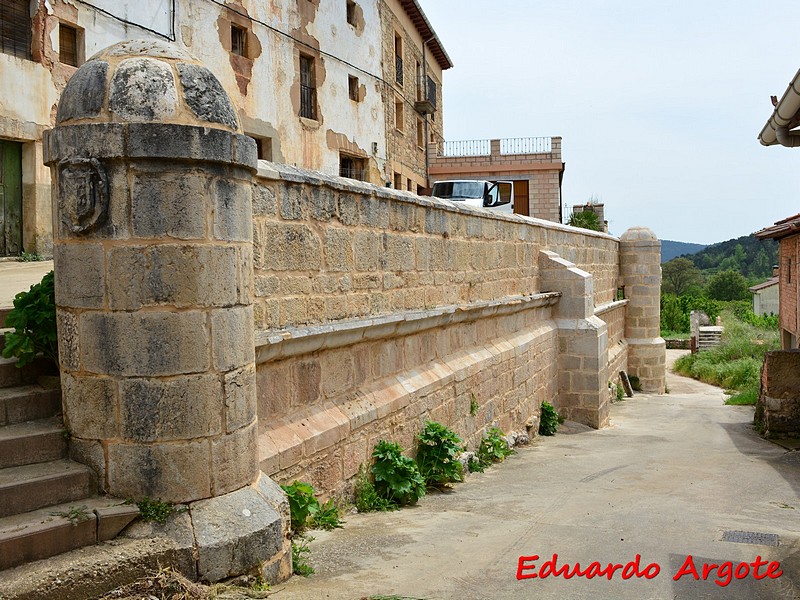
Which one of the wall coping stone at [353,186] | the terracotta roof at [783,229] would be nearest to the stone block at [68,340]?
the wall coping stone at [353,186]

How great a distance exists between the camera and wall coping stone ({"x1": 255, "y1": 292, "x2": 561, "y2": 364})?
472 cm

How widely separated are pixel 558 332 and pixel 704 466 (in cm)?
336

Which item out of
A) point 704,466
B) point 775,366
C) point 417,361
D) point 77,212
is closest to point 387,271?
point 417,361

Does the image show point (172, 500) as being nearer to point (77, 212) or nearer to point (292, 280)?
point (77, 212)

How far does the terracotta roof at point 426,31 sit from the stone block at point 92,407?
2457cm

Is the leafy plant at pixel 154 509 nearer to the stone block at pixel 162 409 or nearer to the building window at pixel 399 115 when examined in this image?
the stone block at pixel 162 409

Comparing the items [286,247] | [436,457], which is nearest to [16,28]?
[286,247]

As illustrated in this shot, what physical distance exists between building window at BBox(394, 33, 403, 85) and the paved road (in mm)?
18772

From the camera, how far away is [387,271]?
20.7ft

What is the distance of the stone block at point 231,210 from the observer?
3.82m

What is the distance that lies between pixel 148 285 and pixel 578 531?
322 centimetres

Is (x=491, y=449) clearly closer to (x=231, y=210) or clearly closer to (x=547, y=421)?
(x=547, y=421)

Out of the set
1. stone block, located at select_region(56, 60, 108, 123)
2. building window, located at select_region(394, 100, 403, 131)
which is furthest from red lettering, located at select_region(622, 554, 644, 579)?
building window, located at select_region(394, 100, 403, 131)

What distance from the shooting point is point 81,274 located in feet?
12.1
